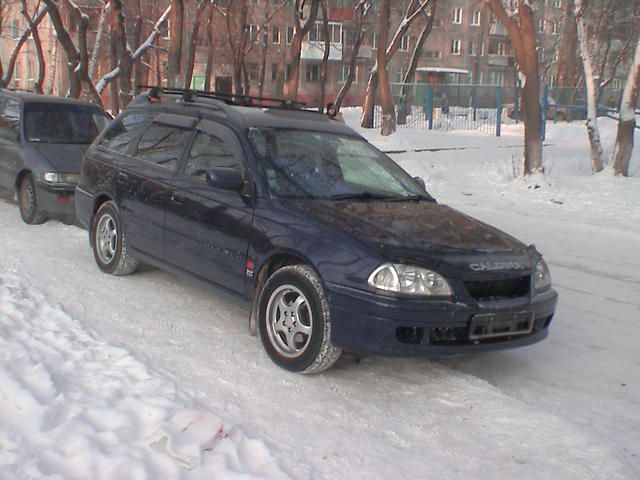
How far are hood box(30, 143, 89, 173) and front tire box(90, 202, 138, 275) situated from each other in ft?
7.84

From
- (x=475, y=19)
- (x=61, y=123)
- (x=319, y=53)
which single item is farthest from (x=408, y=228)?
(x=475, y=19)

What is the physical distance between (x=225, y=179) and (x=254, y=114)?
872 millimetres

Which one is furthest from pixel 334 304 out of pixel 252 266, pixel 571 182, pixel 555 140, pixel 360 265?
pixel 555 140

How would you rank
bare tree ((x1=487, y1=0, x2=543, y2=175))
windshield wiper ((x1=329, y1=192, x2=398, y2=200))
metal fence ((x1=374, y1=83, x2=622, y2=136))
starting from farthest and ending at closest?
metal fence ((x1=374, y1=83, x2=622, y2=136)) < bare tree ((x1=487, y1=0, x2=543, y2=175)) < windshield wiper ((x1=329, y1=192, x2=398, y2=200))

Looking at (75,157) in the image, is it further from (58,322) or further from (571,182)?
(571,182)

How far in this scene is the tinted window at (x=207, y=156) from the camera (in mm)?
5876

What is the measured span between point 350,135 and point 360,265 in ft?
7.07

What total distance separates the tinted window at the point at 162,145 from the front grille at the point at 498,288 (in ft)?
8.87

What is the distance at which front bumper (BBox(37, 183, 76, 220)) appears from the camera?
9.27 metres

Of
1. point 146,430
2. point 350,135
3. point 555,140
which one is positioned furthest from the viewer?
point 555,140

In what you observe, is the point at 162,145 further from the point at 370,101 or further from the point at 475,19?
the point at 475,19

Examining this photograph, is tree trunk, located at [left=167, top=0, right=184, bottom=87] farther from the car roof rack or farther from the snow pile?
the snow pile

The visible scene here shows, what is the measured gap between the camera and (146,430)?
12.6 ft

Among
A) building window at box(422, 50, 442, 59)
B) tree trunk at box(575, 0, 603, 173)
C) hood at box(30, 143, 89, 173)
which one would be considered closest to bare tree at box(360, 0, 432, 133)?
tree trunk at box(575, 0, 603, 173)
